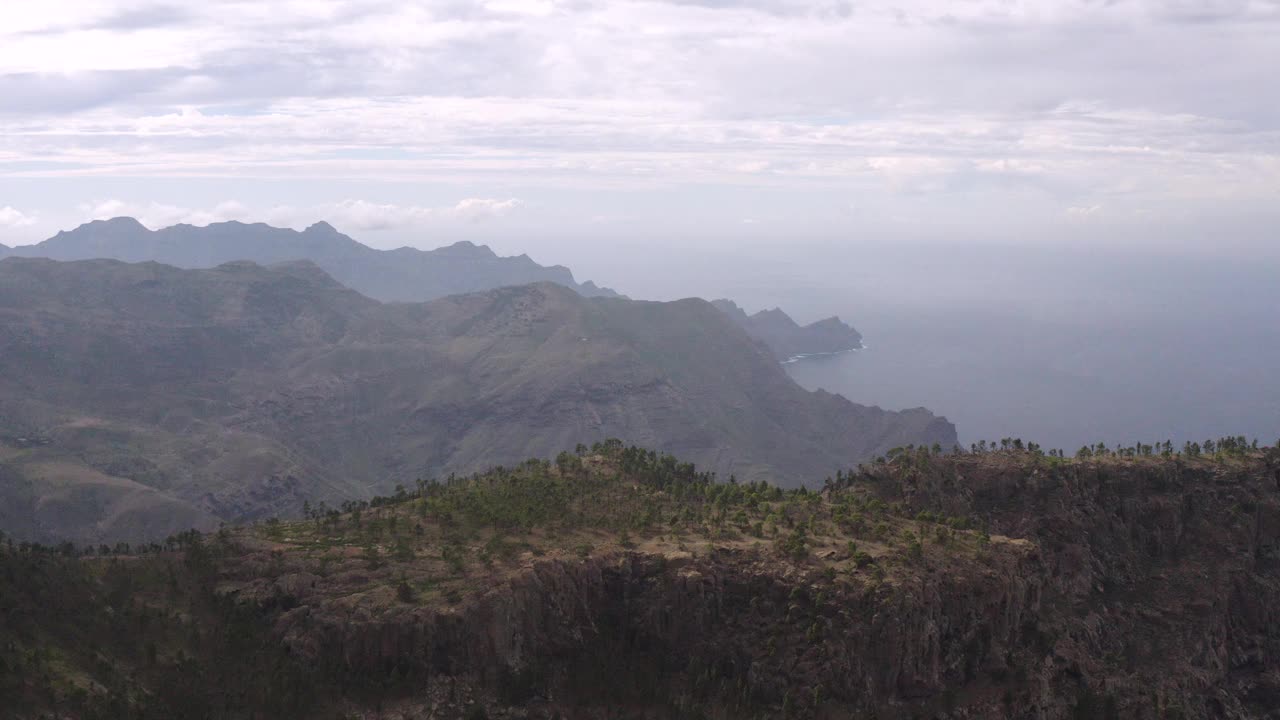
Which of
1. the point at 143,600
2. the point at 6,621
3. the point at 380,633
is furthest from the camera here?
the point at 143,600

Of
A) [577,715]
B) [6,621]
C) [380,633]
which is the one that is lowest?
[577,715]

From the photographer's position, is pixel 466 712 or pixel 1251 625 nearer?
pixel 466 712

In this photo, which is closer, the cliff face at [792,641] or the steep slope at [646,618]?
the steep slope at [646,618]

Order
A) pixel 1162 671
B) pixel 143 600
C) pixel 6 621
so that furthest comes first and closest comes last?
pixel 1162 671 < pixel 143 600 < pixel 6 621

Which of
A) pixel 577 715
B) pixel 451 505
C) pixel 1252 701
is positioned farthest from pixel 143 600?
pixel 1252 701

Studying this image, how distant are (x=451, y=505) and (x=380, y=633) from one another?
2359 centimetres

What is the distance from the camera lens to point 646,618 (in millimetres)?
84500

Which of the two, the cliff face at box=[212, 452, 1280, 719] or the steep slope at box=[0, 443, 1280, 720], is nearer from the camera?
the steep slope at box=[0, 443, 1280, 720]

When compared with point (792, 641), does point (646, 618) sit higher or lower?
higher

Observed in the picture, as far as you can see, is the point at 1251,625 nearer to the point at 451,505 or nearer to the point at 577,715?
the point at 577,715

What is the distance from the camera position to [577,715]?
262 ft

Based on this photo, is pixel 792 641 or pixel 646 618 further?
pixel 646 618

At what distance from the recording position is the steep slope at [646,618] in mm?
78188

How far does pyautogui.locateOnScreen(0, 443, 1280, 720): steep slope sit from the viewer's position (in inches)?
3078
